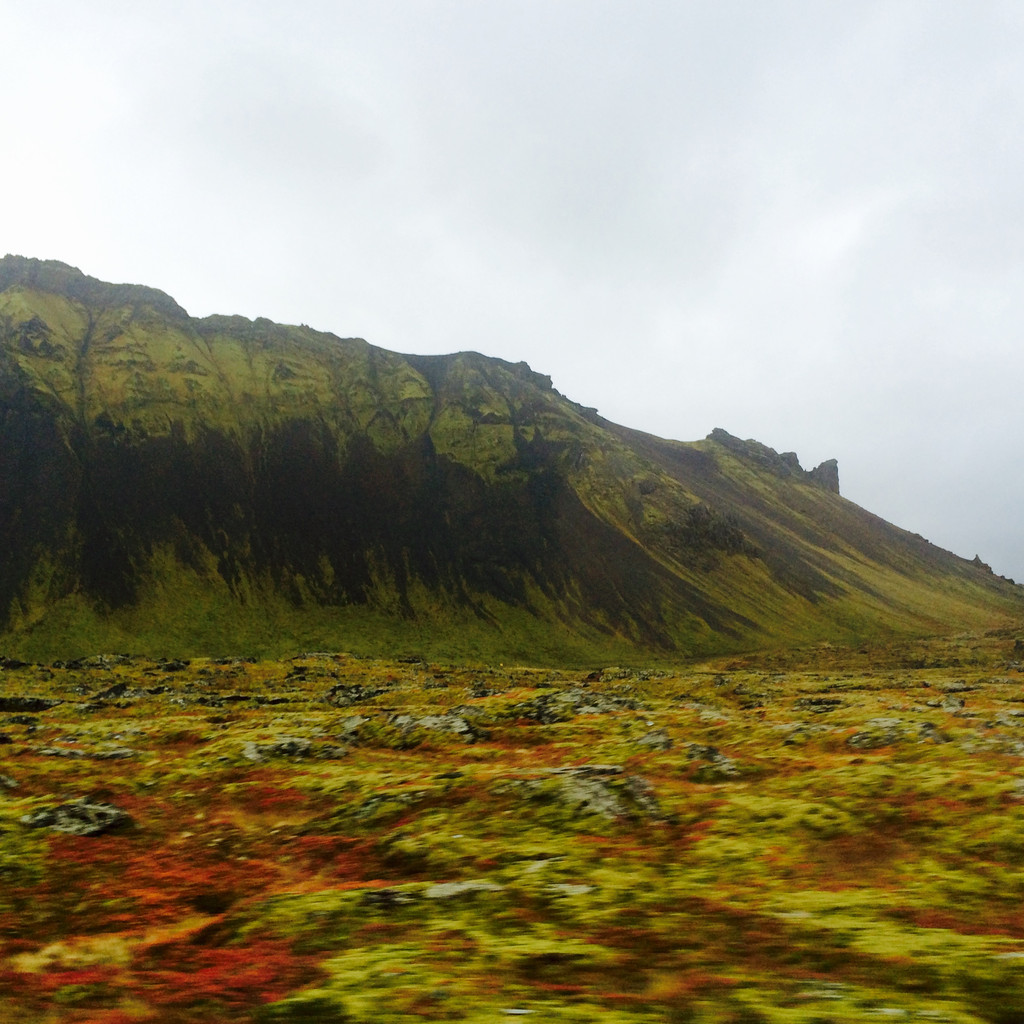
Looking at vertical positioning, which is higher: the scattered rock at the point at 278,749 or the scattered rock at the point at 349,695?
the scattered rock at the point at 278,749

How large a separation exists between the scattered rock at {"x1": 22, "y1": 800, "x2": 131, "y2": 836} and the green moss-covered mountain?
383ft

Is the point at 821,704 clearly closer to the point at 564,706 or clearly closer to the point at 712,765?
the point at 564,706

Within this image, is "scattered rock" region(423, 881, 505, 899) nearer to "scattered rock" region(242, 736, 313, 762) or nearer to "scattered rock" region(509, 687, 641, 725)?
"scattered rock" region(242, 736, 313, 762)

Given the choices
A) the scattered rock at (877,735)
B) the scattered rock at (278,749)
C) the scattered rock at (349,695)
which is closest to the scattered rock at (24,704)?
the scattered rock at (349,695)

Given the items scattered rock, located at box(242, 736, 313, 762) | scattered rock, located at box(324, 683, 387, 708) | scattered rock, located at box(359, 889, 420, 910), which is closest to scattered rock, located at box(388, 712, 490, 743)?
scattered rock, located at box(242, 736, 313, 762)

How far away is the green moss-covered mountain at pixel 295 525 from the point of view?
13150 centimetres

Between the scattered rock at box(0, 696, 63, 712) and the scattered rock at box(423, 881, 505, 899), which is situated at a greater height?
the scattered rock at box(423, 881, 505, 899)

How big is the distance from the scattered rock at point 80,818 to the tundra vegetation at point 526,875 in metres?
0.08

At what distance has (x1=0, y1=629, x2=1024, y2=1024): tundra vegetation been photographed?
6.33 meters

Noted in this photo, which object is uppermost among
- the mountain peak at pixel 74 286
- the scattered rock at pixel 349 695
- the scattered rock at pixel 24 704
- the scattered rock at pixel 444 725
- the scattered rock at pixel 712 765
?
the mountain peak at pixel 74 286

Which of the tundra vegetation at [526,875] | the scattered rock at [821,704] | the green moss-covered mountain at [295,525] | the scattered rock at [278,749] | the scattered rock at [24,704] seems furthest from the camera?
the green moss-covered mountain at [295,525]

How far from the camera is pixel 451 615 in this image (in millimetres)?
148250

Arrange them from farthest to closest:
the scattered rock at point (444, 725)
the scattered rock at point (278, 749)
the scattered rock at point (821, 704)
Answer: the scattered rock at point (821, 704) < the scattered rock at point (444, 725) < the scattered rock at point (278, 749)

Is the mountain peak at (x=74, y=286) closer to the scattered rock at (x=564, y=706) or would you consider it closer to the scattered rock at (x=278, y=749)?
the scattered rock at (x=564, y=706)
